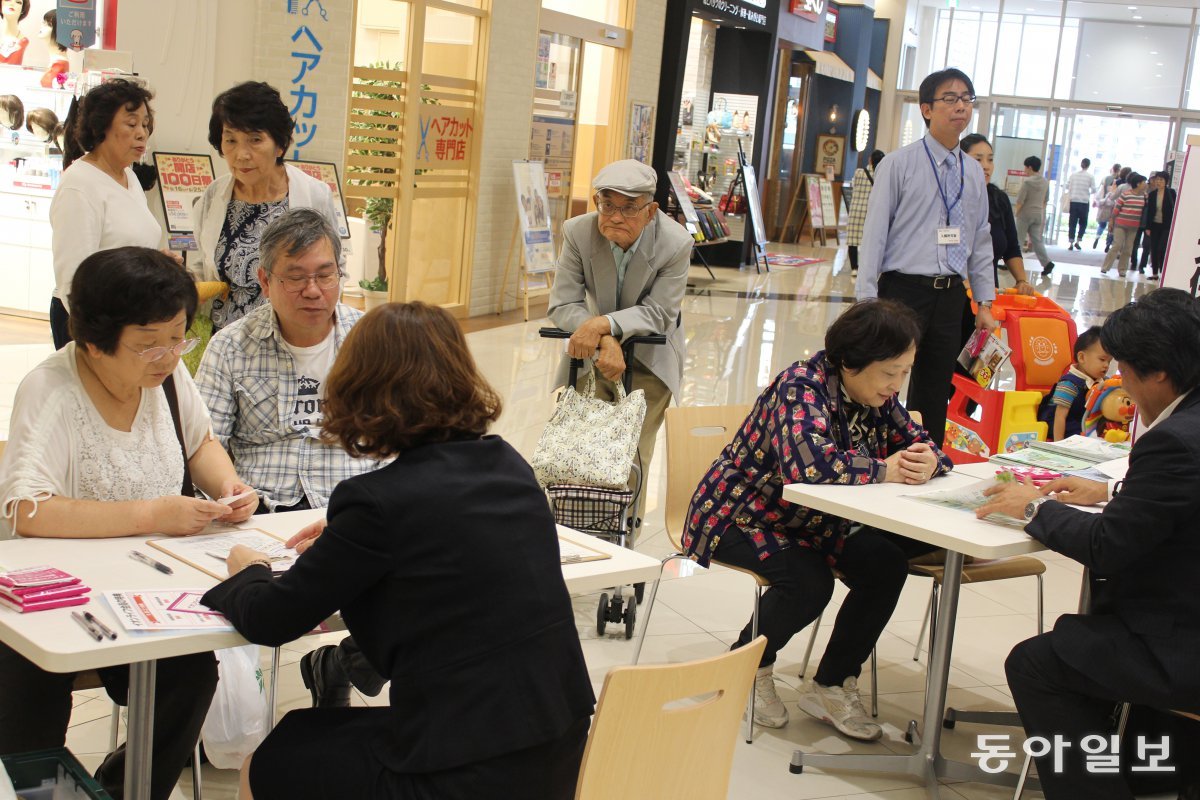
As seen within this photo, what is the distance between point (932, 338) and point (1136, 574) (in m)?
3.00

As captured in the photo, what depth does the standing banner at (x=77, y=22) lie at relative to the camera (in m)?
6.82

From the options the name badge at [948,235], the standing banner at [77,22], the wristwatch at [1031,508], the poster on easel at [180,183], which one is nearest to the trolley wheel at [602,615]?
the wristwatch at [1031,508]

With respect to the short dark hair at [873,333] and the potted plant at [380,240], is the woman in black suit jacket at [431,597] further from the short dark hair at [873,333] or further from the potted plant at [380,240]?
the potted plant at [380,240]

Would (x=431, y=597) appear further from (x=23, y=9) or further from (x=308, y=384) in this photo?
(x=23, y=9)

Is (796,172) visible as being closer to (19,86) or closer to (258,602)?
(19,86)

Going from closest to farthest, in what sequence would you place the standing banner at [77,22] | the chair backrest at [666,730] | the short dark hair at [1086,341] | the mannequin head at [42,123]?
the chair backrest at [666,730] < the short dark hair at [1086,341] < the standing banner at [77,22] < the mannequin head at [42,123]

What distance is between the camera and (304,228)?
3135 mm

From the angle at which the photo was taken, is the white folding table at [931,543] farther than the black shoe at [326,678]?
Yes

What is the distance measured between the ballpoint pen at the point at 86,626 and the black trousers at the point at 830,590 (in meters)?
1.96

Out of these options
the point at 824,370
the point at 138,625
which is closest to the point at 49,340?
the point at 824,370

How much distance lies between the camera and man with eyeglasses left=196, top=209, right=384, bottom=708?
10.2 feet

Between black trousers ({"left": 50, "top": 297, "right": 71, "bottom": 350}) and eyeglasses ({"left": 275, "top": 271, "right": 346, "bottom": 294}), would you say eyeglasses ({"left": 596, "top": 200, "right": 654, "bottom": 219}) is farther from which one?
black trousers ({"left": 50, "top": 297, "right": 71, "bottom": 350})

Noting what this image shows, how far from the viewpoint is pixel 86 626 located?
6.47ft

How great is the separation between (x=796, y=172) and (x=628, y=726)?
68.5ft
